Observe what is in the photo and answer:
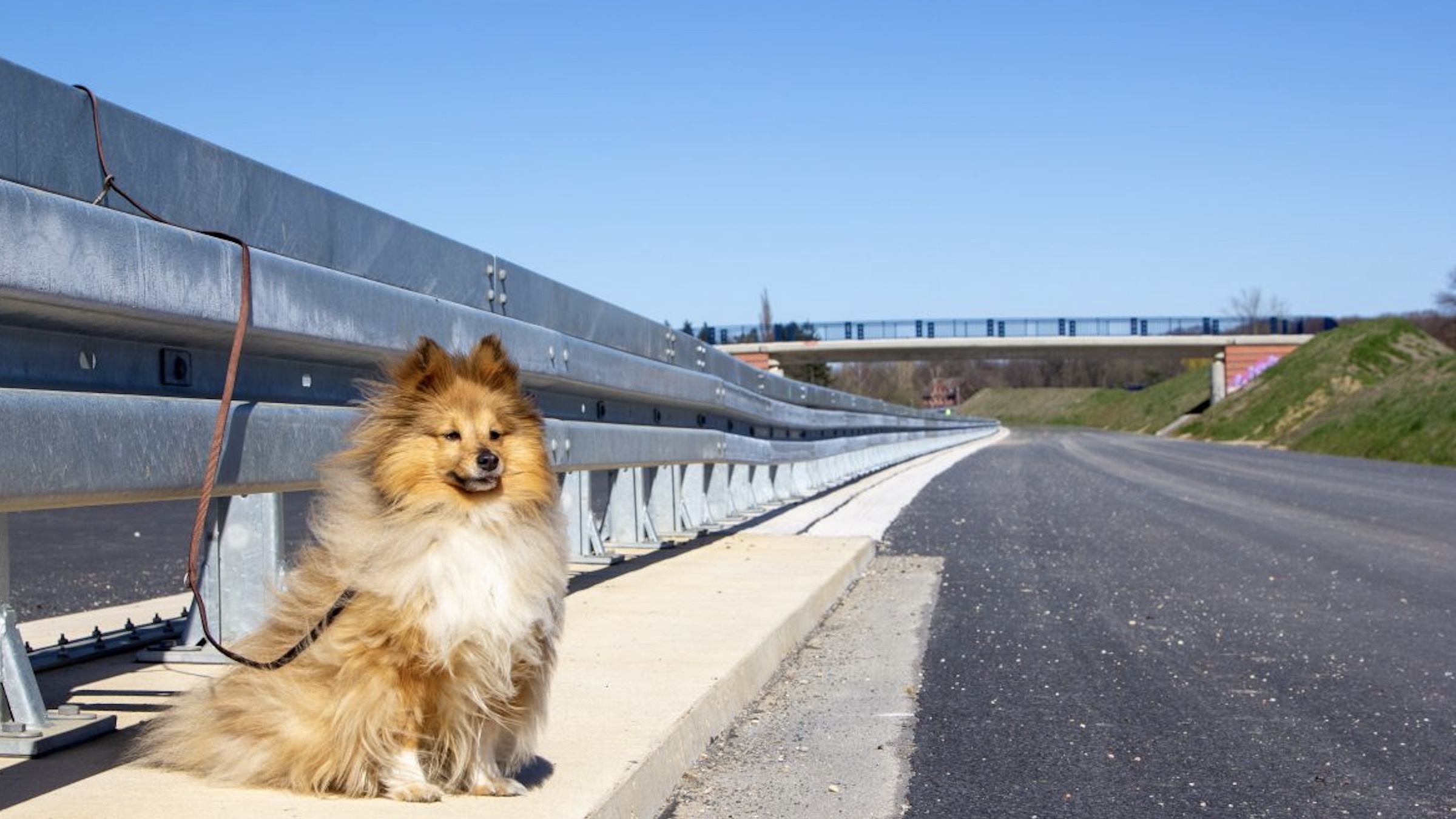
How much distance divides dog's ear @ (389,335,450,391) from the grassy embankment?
35708mm

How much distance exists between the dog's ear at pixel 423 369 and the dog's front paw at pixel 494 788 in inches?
42.0

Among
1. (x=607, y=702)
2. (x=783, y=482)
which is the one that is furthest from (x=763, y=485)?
(x=607, y=702)

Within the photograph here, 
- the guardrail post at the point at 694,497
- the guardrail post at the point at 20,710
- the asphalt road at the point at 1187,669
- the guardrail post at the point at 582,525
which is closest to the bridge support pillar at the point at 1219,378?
the asphalt road at the point at 1187,669

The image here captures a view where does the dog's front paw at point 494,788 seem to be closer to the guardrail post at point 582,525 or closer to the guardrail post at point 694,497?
the guardrail post at point 582,525

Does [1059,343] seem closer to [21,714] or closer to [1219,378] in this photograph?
[1219,378]

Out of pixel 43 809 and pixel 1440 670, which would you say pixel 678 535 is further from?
pixel 43 809

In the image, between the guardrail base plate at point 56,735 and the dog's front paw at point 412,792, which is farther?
the guardrail base plate at point 56,735

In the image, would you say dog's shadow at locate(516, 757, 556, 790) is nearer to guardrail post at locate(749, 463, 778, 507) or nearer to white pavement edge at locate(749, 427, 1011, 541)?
white pavement edge at locate(749, 427, 1011, 541)

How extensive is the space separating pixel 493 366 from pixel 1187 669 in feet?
14.7

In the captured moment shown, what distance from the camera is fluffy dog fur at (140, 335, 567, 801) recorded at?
147 inches

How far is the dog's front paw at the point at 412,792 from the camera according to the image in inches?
150

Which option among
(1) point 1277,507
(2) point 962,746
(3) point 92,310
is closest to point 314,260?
(3) point 92,310

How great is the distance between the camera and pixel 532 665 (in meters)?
3.94

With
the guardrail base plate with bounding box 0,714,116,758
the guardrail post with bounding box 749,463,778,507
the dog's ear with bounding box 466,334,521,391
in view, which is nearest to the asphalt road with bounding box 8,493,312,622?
the guardrail base plate with bounding box 0,714,116,758
